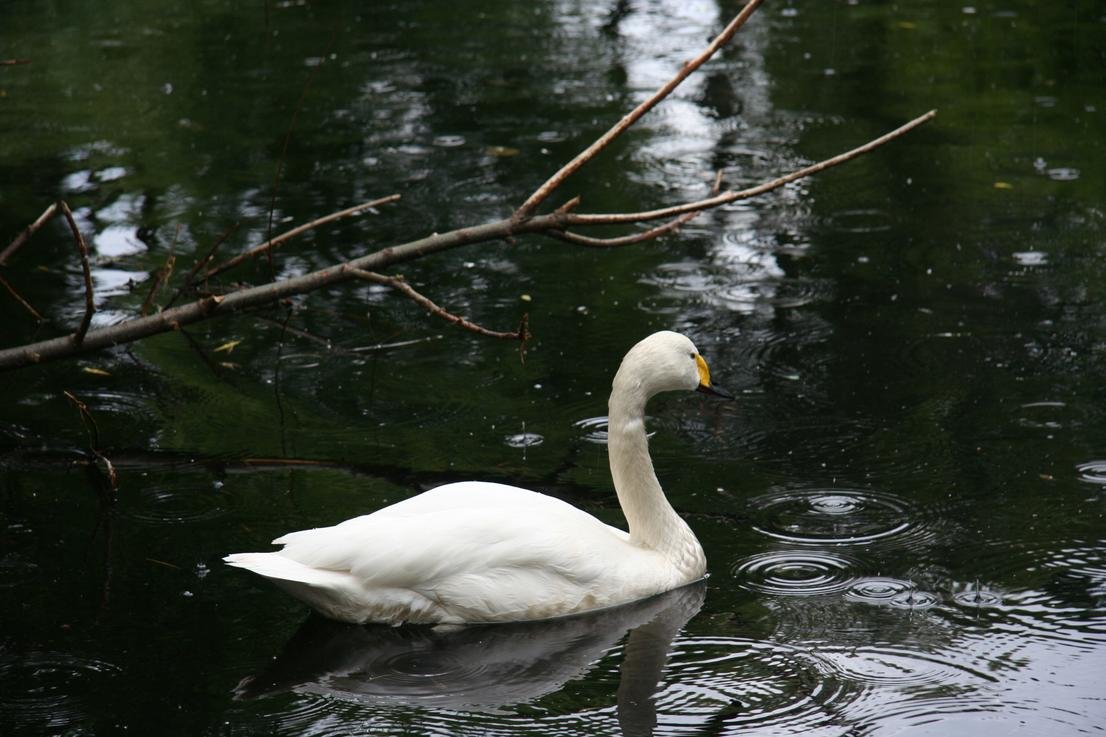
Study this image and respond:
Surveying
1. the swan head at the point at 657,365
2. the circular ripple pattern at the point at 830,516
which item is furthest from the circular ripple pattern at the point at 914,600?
the swan head at the point at 657,365

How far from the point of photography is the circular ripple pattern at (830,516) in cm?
581

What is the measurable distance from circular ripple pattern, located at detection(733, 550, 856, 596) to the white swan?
0.63 ft

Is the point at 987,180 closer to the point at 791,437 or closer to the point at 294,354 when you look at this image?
the point at 791,437

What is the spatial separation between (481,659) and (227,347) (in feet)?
11.9

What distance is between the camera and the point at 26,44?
16.3 metres

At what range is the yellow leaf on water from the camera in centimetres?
818

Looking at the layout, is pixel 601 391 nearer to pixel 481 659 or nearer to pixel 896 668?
pixel 481 659

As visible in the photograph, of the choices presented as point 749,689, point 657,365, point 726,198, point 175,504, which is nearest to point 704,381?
point 657,365

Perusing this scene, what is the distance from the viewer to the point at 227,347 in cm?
821

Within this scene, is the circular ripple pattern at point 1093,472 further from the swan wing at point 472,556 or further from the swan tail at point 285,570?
the swan tail at point 285,570

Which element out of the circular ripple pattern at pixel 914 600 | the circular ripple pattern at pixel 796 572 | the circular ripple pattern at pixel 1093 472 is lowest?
the circular ripple pattern at pixel 796 572

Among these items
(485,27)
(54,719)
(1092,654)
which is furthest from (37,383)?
(485,27)

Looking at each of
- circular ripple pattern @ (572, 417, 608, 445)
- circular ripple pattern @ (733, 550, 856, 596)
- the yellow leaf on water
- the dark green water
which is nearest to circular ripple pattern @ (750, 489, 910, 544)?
the dark green water

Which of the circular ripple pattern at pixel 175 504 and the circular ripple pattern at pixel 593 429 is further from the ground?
the circular ripple pattern at pixel 593 429
